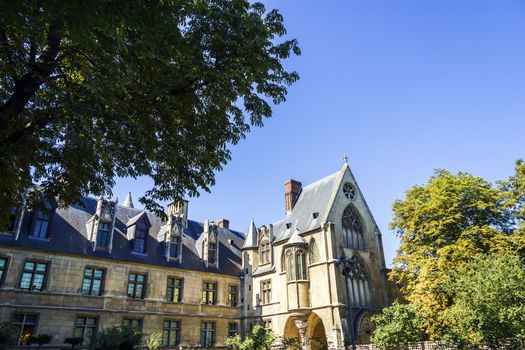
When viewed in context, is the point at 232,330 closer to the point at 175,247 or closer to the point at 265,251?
the point at 265,251

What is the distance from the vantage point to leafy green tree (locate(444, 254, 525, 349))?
603 inches

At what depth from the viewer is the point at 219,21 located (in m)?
8.69

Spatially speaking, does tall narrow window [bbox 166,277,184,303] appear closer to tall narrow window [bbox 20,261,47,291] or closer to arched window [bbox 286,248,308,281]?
arched window [bbox 286,248,308,281]

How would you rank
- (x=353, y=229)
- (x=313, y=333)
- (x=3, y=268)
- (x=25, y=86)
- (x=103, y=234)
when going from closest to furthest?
(x=25, y=86), (x=3, y=268), (x=103, y=234), (x=313, y=333), (x=353, y=229)

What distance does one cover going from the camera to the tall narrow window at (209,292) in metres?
26.1

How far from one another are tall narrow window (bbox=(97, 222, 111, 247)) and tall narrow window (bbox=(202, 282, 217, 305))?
753 centimetres

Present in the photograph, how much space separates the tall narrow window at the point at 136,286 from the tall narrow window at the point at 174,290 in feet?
5.76

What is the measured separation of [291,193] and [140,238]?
12808 mm

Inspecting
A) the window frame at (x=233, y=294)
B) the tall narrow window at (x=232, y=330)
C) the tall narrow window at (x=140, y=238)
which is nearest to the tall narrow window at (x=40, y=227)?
the tall narrow window at (x=140, y=238)

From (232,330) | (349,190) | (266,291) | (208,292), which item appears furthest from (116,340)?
(349,190)

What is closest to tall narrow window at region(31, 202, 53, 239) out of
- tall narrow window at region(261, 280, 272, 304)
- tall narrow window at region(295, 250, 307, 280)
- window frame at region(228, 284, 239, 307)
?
window frame at region(228, 284, 239, 307)

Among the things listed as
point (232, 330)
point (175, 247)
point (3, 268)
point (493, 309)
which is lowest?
point (232, 330)

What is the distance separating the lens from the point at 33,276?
63.9ft

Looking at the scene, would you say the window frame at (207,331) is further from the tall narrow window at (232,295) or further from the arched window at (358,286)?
the arched window at (358,286)
